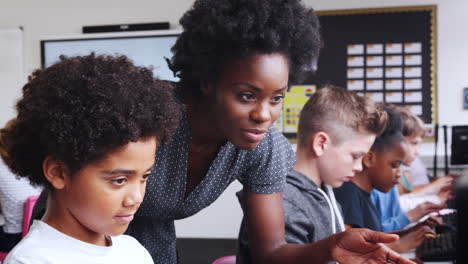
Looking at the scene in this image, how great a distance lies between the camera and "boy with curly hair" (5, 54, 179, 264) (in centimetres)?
73

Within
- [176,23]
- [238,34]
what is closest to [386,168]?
[238,34]

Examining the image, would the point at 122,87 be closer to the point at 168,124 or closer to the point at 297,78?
the point at 168,124

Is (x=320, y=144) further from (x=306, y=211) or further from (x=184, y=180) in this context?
(x=184, y=180)

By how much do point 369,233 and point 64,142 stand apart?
2.03ft

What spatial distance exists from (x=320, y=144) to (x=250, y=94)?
25.6 inches

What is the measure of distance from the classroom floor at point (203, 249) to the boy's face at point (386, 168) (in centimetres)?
202

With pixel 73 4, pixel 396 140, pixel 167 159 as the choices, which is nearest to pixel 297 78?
pixel 167 159

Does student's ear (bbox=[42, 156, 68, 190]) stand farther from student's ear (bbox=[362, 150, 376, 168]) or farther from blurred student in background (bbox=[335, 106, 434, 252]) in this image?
student's ear (bbox=[362, 150, 376, 168])

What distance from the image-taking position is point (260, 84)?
0.89 metres

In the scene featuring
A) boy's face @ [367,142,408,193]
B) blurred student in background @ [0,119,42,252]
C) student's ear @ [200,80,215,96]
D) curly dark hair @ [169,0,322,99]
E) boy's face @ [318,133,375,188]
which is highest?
curly dark hair @ [169,0,322,99]

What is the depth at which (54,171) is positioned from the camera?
0.75 m

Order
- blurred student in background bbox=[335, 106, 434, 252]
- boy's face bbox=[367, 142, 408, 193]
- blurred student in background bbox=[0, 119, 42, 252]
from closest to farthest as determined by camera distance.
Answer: blurred student in background bbox=[335, 106, 434, 252] < boy's face bbox=[367, 142, 408, 193] < blurred student in background bbox=[0, 119, 42, 252]

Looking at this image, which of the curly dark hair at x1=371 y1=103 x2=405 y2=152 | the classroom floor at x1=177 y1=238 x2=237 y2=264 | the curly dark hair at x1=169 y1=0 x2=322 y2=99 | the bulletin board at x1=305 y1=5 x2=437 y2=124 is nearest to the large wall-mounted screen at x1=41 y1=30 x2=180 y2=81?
the bulletin board at x1=305 y1=5 x2=437 y2=124

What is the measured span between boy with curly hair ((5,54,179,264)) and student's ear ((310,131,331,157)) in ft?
2.62
